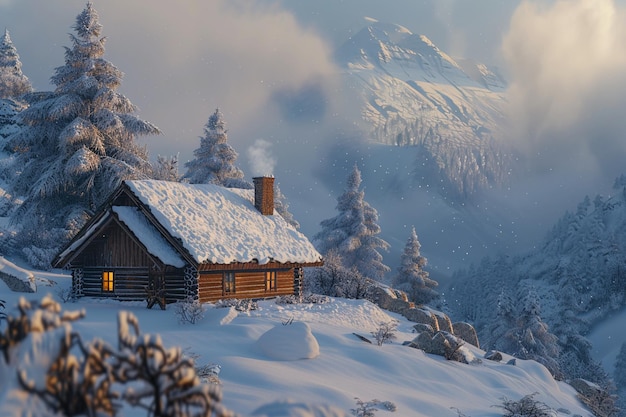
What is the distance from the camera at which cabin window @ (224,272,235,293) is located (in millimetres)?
26906

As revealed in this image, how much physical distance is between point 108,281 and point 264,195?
372 inches

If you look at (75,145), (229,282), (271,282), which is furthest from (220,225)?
(75,145)

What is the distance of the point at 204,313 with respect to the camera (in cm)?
2236

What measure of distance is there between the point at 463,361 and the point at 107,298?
15159 mm

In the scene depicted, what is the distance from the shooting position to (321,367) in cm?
1681

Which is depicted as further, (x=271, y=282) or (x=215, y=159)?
(x=215, y=159)

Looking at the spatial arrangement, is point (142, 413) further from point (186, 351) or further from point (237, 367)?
point (186, 351)

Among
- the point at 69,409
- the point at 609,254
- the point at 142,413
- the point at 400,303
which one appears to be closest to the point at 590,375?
the point at 400,303

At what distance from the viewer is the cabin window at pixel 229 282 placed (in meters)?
26.9

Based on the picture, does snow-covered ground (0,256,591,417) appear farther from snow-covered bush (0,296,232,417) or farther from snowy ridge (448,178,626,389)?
snowy ridge (448,178,626,389)

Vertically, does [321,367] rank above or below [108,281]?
below

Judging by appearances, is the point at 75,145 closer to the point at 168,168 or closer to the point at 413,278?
the point at 168,168

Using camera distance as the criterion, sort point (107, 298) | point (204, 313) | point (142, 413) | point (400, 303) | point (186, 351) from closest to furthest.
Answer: point (142, 413)
point (186, 351)
point (204, 313)
point (107, 298)
point (400, 303)

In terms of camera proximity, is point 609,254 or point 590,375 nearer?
point 590,375
